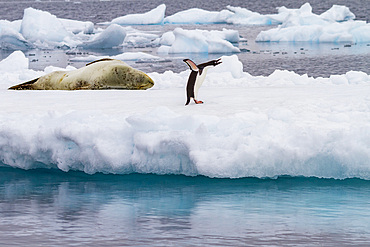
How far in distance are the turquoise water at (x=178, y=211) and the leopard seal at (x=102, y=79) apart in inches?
135

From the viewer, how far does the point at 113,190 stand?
5.84m

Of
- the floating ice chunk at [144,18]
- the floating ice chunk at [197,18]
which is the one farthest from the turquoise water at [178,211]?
the floating ice chunk at [197,18]

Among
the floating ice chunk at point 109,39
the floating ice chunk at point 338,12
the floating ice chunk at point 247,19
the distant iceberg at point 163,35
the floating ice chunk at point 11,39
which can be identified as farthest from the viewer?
the floating ice chunk at point 247,19

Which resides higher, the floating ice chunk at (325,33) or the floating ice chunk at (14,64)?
the floating ice chunk at (325,33)

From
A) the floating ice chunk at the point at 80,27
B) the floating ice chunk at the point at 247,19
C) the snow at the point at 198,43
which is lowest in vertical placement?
the snow at the point at 198,43

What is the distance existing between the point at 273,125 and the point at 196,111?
1138 millimetres

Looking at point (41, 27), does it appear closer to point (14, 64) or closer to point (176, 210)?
point (14, 64)

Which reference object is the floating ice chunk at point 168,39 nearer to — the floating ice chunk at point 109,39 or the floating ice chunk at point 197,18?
the floating ice chunk at point 109,39

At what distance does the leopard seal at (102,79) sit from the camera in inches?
385

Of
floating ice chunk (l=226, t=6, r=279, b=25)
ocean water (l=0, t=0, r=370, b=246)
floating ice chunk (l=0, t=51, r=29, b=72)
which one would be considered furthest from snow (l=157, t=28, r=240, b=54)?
ocean water (l=0, t=0, r=370, b=246)

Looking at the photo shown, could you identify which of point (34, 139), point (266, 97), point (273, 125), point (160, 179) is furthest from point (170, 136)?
point (266, 97)

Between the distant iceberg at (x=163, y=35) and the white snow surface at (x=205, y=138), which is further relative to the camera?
the distant iceberg at (x=163, y=35)

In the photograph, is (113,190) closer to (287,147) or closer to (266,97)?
(287,147)

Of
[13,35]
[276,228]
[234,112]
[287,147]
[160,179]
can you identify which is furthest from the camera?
[13,35]
